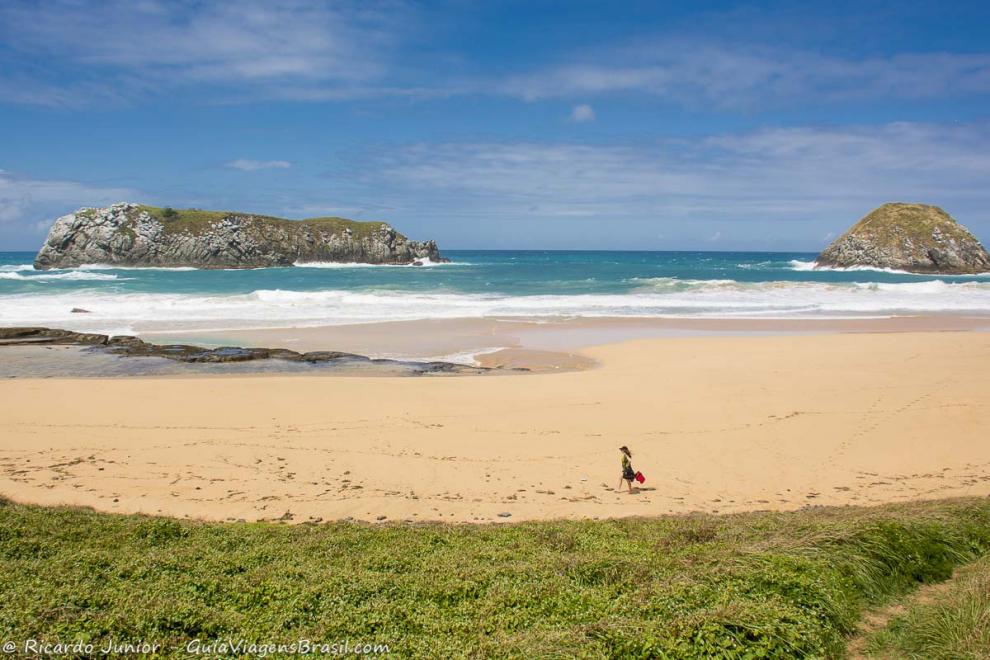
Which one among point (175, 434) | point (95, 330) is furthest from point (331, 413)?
point (95, 330)

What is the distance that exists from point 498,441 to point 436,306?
88.3ft

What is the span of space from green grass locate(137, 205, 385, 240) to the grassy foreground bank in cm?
8751

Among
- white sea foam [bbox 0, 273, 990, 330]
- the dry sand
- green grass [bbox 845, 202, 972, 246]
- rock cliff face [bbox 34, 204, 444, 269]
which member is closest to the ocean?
white sea foam [bbox 0, 273, 990, 330]

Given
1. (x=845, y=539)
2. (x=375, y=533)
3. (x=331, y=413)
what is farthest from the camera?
(x=331, y=413)

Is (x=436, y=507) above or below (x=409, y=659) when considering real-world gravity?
below

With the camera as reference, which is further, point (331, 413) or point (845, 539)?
point (331, 413)

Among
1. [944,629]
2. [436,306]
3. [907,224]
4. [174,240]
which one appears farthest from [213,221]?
[944,629]

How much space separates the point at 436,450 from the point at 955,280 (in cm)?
7066

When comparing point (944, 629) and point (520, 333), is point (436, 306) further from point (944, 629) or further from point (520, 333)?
point (944, 629)

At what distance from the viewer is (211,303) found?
126ft

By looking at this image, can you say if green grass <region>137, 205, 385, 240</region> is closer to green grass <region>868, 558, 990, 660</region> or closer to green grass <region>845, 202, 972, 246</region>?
green grass <region>845, 202, 972, 246</region>

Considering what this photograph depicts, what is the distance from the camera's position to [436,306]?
38156mm

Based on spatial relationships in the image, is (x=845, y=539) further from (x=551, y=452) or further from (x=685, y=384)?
(x=685, y=384)

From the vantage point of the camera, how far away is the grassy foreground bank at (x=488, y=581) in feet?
12.8
